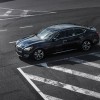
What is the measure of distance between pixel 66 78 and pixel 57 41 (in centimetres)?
356

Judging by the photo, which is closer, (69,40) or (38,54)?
(38,54)

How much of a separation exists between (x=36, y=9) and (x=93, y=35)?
50.5 feet

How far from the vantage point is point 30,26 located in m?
26.4

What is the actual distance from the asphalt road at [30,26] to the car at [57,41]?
1.40 ft

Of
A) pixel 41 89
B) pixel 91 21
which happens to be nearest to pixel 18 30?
pixel 91 21

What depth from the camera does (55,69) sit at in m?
16.2

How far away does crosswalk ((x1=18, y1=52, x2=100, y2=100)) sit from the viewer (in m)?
13.3

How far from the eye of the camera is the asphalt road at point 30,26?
13.9m

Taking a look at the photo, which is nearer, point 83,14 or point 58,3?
point 83,14

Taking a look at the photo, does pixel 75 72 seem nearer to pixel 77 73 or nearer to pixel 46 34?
pixel 77 73

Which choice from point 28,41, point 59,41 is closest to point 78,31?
point 59,41

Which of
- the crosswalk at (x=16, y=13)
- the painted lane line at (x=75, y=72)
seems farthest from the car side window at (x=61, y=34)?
the crosswalk at (x=16, y=13)

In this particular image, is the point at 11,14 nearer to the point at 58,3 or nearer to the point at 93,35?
the point at 58,3

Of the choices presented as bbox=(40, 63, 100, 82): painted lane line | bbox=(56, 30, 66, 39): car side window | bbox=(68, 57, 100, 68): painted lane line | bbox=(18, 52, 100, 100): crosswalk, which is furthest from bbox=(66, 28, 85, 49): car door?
bbox=(40, 63, 100, 82): painted lane line
